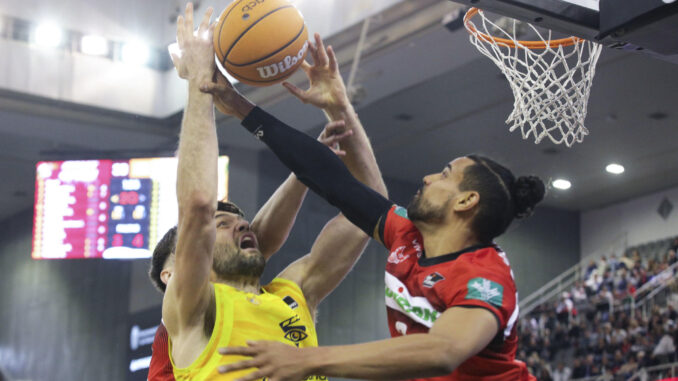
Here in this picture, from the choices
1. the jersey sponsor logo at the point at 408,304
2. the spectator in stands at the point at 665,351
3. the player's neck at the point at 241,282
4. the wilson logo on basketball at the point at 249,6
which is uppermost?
the wilson logo on basketball at the point at 249,6

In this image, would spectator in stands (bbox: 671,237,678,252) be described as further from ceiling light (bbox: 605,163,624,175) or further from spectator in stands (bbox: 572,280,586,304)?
spectator in stands (bbox: 572,280,586,304)

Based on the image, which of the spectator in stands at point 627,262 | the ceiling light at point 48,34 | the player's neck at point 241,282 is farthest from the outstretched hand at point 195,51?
the spectator in stands at point 627,262

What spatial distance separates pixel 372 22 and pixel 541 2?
7.68 meters

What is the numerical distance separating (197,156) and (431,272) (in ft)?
3.13

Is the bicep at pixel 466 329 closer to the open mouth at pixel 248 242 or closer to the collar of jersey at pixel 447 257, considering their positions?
the collar of jersey at pixel 447 257

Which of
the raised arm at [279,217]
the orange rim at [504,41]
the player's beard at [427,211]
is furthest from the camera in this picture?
the orange rim at [504,41]

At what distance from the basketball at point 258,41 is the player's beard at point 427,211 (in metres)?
0.86

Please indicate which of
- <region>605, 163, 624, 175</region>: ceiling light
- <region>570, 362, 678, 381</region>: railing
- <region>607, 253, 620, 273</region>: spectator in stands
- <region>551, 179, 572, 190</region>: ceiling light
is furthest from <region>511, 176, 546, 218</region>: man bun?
<region>607, 253, 620, 273</region>: spectator in stands

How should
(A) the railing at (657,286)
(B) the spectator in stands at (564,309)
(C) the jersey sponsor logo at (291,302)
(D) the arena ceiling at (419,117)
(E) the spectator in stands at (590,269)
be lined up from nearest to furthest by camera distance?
1. (C) the jersey sponsor logo at (291,302)
2. (D) the arena ceiling at (419,117)
3. (A) the railing at (657,286)
4. (B) the spectator in stands at (564,309)
5. (E) the spectator in stands at (590,269)

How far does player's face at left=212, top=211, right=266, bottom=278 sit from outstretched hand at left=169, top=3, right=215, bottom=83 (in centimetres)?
57

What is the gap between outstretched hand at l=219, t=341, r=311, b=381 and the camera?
2.19 m

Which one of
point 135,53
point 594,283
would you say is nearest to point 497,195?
point 135,53

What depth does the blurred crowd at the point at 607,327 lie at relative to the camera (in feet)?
44.2

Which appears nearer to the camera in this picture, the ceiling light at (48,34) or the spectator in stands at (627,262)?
the ceiling light at (48,34)
